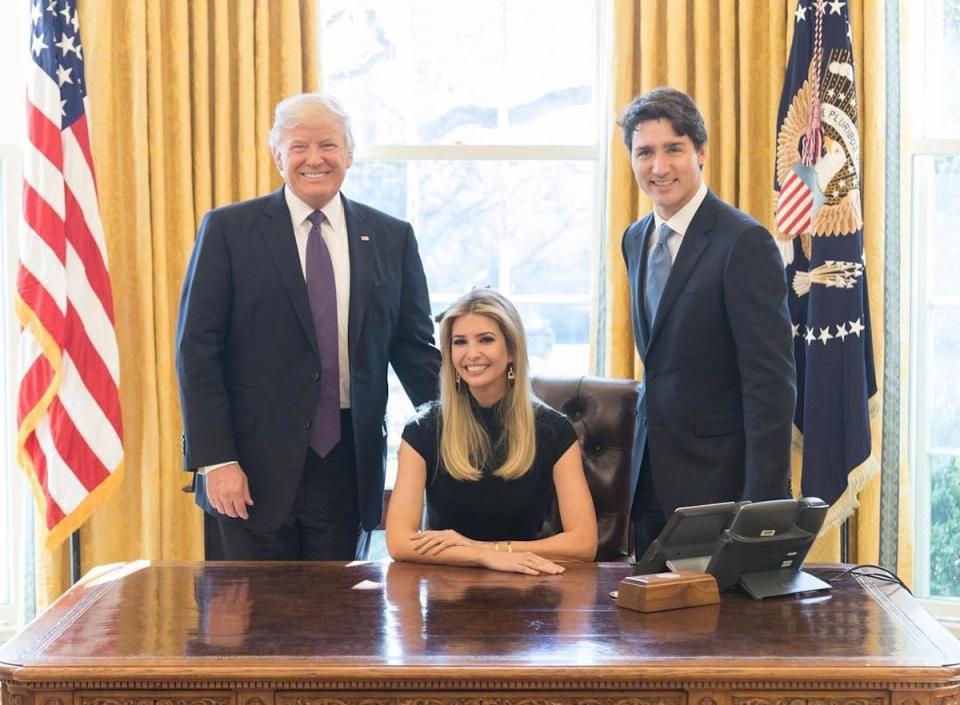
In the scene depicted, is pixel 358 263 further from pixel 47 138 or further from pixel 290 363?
pixel 47 138

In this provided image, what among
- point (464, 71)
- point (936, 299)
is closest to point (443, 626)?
point (464, 71)

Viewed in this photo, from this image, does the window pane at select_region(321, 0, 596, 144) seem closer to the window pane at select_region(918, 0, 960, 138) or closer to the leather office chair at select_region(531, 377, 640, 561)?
the window pane at select_region(918, 0, 960, 138)

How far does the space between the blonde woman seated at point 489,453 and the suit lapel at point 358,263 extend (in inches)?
9.1

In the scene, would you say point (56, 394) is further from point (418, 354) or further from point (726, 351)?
point (726, 351)

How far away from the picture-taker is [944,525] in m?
4.19

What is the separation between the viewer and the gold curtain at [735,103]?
3803 mm

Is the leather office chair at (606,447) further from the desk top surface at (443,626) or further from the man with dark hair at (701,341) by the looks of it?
the desk top surface at (443,626)

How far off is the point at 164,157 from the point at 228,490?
1.49 metres

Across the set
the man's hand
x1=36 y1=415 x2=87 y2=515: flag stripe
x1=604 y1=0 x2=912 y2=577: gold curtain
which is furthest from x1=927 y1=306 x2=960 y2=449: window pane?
x1=36 y1=415 x2=87 y2=515: flag stripe

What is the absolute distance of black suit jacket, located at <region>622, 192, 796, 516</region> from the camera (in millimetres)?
2744

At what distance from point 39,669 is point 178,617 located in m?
0.31

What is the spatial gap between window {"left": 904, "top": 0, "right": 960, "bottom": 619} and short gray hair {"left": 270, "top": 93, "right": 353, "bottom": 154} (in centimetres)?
209

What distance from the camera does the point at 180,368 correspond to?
9.43ft

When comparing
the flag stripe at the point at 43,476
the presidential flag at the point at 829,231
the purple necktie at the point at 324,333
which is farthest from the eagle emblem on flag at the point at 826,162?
the flag stripe at the point at 43,476
